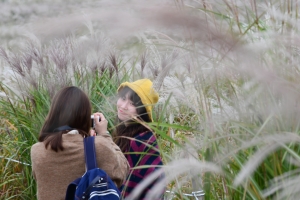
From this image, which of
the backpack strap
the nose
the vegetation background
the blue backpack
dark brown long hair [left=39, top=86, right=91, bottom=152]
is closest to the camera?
the vegetation background

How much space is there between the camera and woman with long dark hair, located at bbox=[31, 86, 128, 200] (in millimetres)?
3225

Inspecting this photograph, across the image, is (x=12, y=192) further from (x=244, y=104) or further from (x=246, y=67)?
(x=246, y=67)

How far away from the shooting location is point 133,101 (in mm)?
3629

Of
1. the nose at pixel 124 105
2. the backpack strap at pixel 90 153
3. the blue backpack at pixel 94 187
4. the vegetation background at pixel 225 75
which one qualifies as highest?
the vegetation background at pixel 225 75

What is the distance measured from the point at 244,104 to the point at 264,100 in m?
0.13

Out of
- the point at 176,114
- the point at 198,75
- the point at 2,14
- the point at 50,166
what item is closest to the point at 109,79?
the point at 176,114

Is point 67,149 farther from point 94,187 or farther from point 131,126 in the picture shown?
point 131,126

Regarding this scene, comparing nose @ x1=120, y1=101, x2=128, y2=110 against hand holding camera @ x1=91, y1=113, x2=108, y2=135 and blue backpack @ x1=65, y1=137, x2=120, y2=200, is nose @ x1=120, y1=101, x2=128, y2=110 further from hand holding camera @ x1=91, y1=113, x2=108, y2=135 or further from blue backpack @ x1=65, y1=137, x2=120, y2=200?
blue backpack @ x1=65, y1=137, x2=120, y2=200

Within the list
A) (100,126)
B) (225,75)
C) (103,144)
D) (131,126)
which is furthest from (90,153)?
(225,75)

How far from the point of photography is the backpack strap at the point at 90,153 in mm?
3152

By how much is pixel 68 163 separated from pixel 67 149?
0.08 metres

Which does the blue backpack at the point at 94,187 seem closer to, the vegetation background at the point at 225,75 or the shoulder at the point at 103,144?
the shoulder at the point at 103,144

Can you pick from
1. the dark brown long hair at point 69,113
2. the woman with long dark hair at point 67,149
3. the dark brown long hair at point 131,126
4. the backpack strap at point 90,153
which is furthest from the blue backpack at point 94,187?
the dark brown long hair at point 131,126

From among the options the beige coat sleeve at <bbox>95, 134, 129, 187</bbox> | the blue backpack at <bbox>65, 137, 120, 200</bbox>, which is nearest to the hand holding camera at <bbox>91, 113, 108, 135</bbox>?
the beige coat sleeve at <bbox>95, 134, 129, 187</bbox>
